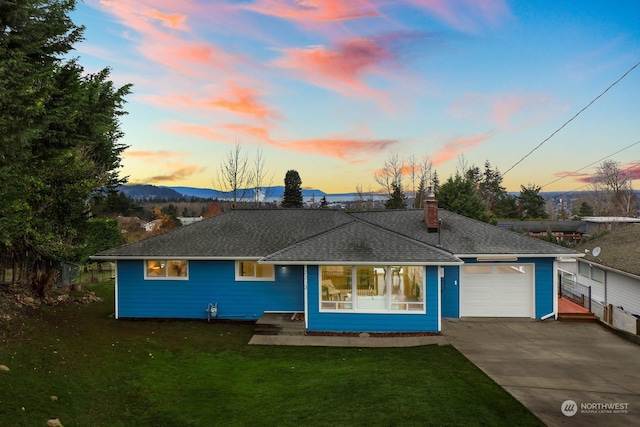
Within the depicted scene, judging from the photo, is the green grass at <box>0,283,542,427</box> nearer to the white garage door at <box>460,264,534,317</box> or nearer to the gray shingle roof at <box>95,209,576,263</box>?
the gray shingle roof at <box>95,209,576,263</box>

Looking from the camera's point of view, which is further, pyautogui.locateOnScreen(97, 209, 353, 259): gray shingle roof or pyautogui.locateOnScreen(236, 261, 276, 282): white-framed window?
pyautogui.locateOnScreen(97, 209, 353, 259): gray shingle roof

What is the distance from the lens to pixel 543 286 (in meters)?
14.0

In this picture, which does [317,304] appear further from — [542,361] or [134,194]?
[134,194]

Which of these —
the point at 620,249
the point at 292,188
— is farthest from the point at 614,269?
the point at 292,188

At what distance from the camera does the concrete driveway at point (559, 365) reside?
6.80 metres

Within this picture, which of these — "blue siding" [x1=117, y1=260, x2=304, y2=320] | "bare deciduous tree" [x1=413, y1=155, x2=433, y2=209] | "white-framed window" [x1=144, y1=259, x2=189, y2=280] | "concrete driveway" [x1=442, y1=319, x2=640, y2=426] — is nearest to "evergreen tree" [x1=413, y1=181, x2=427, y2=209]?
"bare deciduous tree" [x1=413, y1=155, x2=433, y2=209]

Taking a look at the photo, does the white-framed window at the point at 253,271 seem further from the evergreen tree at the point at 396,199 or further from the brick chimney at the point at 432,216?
the evergreen tree at the point at 396,199

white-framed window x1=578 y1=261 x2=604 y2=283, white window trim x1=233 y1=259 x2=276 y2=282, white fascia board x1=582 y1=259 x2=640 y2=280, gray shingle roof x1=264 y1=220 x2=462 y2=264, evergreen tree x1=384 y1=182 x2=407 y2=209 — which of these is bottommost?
white-framed window x1=578 y1=261 x2=604 y2=283

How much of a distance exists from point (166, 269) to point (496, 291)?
13473 millimetres

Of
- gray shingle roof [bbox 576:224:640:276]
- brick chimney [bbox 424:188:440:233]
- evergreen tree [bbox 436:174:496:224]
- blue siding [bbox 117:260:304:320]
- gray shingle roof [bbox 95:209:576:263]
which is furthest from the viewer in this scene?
evergreen tree [bbox 436:174:496:224]

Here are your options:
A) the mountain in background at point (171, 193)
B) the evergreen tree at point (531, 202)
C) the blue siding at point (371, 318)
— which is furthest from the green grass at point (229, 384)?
the evergreen tree at point (531, 202)

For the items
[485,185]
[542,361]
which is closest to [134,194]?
[485,185]

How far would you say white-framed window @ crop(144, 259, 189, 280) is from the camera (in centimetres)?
1477

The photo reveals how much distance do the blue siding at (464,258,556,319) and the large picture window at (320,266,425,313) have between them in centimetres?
490
